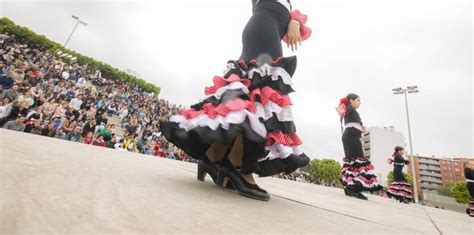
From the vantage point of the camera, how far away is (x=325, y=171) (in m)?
39.4

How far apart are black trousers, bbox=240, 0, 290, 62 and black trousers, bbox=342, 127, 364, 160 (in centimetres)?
287

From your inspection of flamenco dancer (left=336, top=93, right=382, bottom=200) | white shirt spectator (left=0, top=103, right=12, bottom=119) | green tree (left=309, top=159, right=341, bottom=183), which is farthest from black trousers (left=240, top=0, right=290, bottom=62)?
green tree (left=309, top=159, right=341, bottom=183)

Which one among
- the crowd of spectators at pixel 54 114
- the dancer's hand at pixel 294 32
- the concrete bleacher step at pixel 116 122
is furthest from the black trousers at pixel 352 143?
the concrete bleacher step at pixel 116 122

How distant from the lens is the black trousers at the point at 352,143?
381 cm

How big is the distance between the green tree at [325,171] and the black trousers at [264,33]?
134 ft

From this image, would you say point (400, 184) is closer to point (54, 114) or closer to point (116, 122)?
point (54, 114)

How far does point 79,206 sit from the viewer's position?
20.5 inches

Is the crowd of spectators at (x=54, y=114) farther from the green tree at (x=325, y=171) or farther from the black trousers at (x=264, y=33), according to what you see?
the green tree at (x=325, y=171)

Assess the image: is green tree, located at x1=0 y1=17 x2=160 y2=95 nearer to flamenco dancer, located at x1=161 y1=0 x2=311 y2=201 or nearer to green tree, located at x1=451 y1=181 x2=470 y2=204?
flamenco dancer, located at x1=161 y1=0 x2=311 y2=201

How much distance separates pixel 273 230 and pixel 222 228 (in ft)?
0.59

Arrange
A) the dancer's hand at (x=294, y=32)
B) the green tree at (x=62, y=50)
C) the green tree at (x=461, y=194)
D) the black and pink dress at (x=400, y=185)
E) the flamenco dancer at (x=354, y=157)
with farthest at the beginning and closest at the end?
the green tree at (x=461, y=194), the green tree at (x=62, y=50), the black and pink dress at (x=400, y=185), the flamenco dancer at (x=354, y=157), the dancer's hand at (x=294, y=32)

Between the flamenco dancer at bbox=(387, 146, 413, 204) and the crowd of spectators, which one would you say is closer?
the flamenco dancer at bbox=(387, 146, 413, 204)

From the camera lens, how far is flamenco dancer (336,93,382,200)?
3.53 meters

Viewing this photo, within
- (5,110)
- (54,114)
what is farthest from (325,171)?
(5,110)
